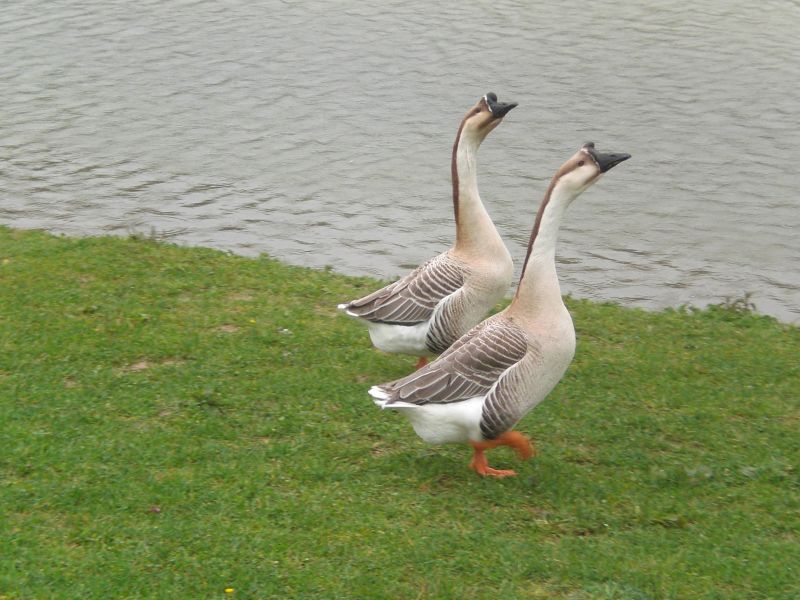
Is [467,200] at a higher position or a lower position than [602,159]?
lower

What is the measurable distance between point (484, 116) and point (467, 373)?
1941 mm

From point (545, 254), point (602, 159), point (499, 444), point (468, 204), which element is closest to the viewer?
point (602, 159)

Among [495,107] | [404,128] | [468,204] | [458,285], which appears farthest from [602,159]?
[404,128]

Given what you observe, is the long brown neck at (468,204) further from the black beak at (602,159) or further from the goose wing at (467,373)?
the black beak at (602,159)

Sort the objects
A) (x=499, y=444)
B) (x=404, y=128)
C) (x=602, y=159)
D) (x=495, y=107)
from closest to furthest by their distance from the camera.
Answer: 1. (x=602, y=159)
2. (x=499, y=444)
3. (x=495, y=107)
4. (x=404, y=128)

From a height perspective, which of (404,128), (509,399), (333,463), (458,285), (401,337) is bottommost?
(404,128)

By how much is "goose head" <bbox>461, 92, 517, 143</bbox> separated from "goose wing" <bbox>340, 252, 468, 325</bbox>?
855mm

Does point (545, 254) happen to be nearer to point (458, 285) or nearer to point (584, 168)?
point (584, 168)

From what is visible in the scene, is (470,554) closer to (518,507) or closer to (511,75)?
(518,507)

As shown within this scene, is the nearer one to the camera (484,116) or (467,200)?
(484,116)

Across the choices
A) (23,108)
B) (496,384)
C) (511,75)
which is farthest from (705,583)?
(23,108)

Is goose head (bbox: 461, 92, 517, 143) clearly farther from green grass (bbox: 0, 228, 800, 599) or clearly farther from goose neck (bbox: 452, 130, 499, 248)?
green grass (bbox: 0, 228, 800, 599)

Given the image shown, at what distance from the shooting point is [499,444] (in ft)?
19.2

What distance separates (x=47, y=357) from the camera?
7.05 m
